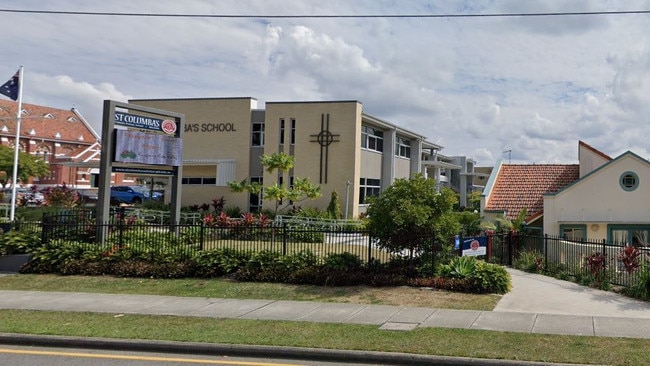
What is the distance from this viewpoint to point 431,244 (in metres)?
14.6

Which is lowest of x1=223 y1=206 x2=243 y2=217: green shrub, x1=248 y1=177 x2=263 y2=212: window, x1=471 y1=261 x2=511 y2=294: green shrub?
x1=471 y1=261 x2=511 y2=294: green shrub

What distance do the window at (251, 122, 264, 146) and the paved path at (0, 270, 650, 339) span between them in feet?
78.2

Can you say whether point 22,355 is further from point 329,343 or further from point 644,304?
point 644,304

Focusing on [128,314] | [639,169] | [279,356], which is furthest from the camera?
[639,169]

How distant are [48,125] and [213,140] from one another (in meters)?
59.4

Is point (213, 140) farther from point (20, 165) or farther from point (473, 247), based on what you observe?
point (20, 165)

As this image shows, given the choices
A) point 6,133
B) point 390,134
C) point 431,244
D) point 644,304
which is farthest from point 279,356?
point 6,133

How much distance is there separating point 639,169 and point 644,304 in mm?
12004

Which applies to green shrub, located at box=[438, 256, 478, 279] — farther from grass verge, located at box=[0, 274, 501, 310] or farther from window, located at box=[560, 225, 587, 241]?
window, located at box=[560, 225, 587, 241]

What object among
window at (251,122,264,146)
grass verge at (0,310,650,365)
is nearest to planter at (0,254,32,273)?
grass verge at (0,310,650,365)

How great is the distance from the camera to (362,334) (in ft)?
30.7

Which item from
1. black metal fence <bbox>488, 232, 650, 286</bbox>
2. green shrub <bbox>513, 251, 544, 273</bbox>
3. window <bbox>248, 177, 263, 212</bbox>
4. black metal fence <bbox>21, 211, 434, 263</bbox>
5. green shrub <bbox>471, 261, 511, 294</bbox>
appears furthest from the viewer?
window <bbox>248, 177, 263, 212</bbox>

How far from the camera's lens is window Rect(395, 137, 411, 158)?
4394cm

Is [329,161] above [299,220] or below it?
above
